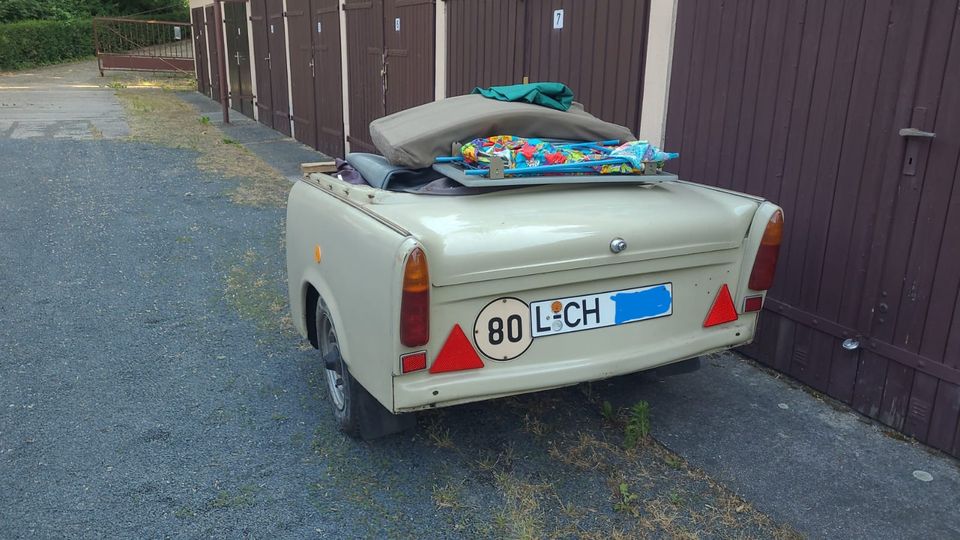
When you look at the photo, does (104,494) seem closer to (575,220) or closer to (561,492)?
(561,492)

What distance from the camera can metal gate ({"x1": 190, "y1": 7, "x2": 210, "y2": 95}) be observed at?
22.1 metres

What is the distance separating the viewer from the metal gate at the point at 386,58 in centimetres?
853

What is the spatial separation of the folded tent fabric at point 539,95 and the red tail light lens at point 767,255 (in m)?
1.29

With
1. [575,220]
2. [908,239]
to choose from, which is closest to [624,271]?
[575,220]

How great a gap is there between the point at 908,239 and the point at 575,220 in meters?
1.74

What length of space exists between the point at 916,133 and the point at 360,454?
2934 mm

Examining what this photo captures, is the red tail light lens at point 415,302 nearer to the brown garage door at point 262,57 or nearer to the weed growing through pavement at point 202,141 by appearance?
the weed growing through pavement at point 202,141

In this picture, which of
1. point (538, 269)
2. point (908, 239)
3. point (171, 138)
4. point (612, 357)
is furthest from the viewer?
point (171, 138)

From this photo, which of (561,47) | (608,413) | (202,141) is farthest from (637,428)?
(202,141)

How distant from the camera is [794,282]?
158 inches

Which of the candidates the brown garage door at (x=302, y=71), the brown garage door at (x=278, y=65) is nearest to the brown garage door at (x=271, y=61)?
the brown garage door at (x=278, y=65)

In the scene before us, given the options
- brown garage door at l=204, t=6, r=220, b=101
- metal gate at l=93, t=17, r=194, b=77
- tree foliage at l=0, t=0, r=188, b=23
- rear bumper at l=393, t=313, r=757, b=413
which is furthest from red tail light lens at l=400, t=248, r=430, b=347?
tree foliage at l=0, t=0, r=188, b=23

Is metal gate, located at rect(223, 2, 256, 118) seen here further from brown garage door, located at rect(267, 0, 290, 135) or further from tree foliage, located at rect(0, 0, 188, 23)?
tree foliage, located at rect(0, 0, 188, 23)

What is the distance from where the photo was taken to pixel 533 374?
2.79m
